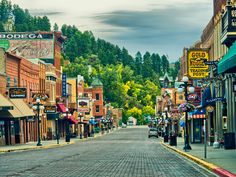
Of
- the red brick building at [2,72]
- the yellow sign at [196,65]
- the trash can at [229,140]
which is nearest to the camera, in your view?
the trash can at [229,140]

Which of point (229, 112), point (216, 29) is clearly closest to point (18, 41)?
point (216, 29)

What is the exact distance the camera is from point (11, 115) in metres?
66.5

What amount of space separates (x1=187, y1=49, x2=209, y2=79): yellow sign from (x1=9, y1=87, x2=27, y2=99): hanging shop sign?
2199cm

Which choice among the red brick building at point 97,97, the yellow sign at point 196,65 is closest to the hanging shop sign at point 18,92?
the yellow sign at point 196,65

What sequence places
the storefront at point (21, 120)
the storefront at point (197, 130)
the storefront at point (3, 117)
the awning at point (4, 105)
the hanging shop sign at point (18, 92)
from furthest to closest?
the storefront at point (21, 120)
the hanging shop sign at point (18, 92)
the storefront at point (197, 130)
the storefront at point (3, 117)
the awning at point (4, 105)

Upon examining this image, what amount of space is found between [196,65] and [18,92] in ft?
75.4

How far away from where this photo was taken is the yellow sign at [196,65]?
50.2 meters

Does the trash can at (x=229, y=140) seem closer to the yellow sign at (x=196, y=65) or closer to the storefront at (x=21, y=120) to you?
the yellow sign at (x=196, y=65)

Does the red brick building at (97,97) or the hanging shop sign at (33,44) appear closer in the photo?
A: the hanging shop sign at (33,44)

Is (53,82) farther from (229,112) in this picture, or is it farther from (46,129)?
(229,112)

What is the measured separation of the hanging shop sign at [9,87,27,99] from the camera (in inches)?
2653

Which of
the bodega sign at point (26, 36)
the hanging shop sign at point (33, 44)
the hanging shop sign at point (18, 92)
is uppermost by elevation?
the bodega sign at point (26, 36)

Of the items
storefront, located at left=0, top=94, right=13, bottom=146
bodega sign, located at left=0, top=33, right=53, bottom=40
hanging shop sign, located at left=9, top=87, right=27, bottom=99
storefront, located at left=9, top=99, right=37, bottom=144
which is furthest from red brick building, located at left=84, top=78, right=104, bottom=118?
hanging shop sign, located at left=9, top=87, right=27, bottom=99

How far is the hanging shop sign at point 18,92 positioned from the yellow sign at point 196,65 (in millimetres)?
21994
